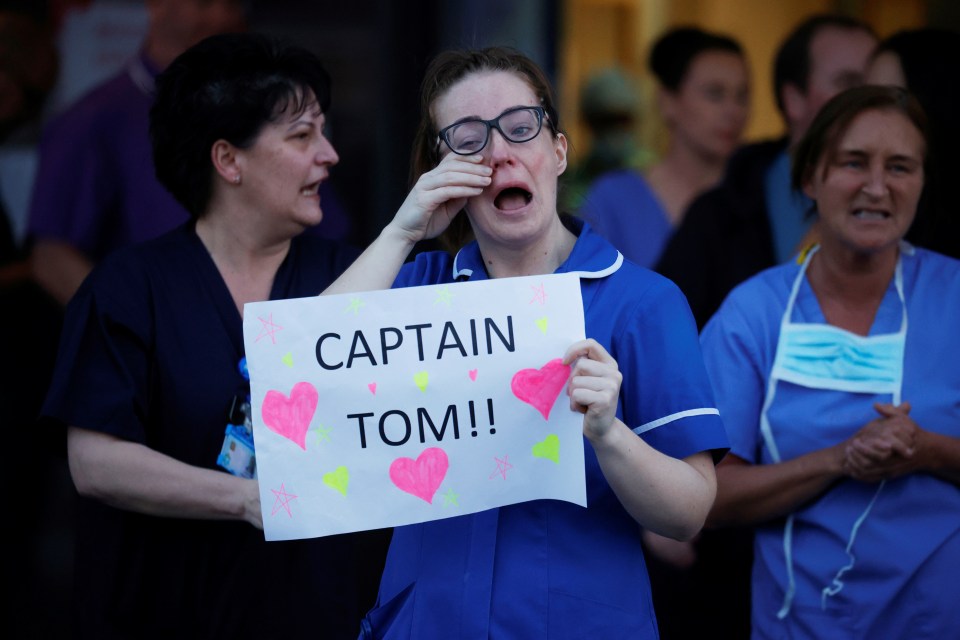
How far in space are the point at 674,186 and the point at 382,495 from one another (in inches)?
118

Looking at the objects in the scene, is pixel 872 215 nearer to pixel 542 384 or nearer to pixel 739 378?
pixel 739 378

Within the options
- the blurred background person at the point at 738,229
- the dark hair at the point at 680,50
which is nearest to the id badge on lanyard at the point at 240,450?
the blurred background person at the point at 738,229

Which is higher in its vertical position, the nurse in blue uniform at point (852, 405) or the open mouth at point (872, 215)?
the open mouth at point (872, 215)

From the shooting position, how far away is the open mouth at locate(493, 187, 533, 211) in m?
2.25

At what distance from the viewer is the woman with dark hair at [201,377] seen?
272 cm

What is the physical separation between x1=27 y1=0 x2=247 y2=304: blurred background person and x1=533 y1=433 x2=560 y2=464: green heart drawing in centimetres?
216

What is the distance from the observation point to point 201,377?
279cm

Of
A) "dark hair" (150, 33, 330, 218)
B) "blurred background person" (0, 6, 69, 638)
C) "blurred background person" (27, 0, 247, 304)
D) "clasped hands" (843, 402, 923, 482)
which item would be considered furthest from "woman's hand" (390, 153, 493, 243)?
"blurred background person" (0, 6, 69, 638)

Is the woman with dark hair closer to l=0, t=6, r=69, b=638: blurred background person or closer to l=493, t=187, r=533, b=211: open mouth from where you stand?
l=493, t=187, r=533, b=211: open mouth

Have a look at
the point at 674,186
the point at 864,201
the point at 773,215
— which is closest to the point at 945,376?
the point at 864,201

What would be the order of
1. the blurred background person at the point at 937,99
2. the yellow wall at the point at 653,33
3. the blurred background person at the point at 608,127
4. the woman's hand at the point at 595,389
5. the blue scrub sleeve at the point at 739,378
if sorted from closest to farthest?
the woman's hand at the point at 595,389
the blue scrub sleeve at the point at 739,378
the blurred background person at the point at 937,99
the blurred background person at the point at 608,127
the yellow wall at the point at 653,33

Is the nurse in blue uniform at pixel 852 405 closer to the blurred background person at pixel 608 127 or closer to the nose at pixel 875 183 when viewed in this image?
the nose at pixel 875 183

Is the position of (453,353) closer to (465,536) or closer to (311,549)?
(465,536)

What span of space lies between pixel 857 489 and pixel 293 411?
1331mm
